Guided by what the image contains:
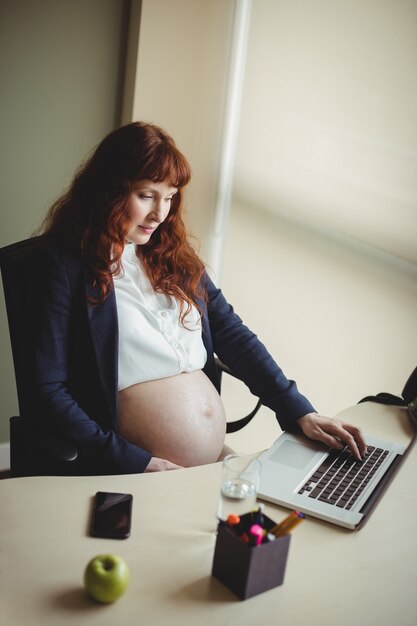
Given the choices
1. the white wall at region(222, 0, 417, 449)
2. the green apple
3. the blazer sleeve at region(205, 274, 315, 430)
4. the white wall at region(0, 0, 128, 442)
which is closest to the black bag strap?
the blazer sleeve at region(205, 274, 315, 430)

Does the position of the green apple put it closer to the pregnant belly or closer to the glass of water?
the glass of water

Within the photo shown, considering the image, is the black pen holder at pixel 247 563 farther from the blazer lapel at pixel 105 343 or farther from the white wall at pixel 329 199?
the white wall at pixel 329 199

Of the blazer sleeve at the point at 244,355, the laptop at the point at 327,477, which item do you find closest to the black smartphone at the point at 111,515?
the laptop at the point at 327,477

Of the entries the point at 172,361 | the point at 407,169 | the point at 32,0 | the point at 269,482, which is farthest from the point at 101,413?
the point at 32,0

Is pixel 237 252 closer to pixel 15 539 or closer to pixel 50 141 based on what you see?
pixel 50 141

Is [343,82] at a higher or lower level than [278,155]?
higher

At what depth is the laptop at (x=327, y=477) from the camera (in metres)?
1.35

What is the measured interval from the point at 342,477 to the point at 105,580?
0.63 meters

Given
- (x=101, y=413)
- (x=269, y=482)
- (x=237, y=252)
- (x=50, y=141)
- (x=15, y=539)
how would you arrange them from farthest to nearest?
(x=237, y=252) < (x=50, y=141) < (x=101, y=413) < (x=269, y=482) < (x=15, y=539)

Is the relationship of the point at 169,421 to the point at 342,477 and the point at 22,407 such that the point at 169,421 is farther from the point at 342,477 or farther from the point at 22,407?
the point at 342,477

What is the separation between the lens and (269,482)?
1.41m

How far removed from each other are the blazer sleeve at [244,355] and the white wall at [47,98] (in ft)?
3.69

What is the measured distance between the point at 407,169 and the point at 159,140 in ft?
3.25

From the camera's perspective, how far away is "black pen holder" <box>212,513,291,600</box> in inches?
42.3
